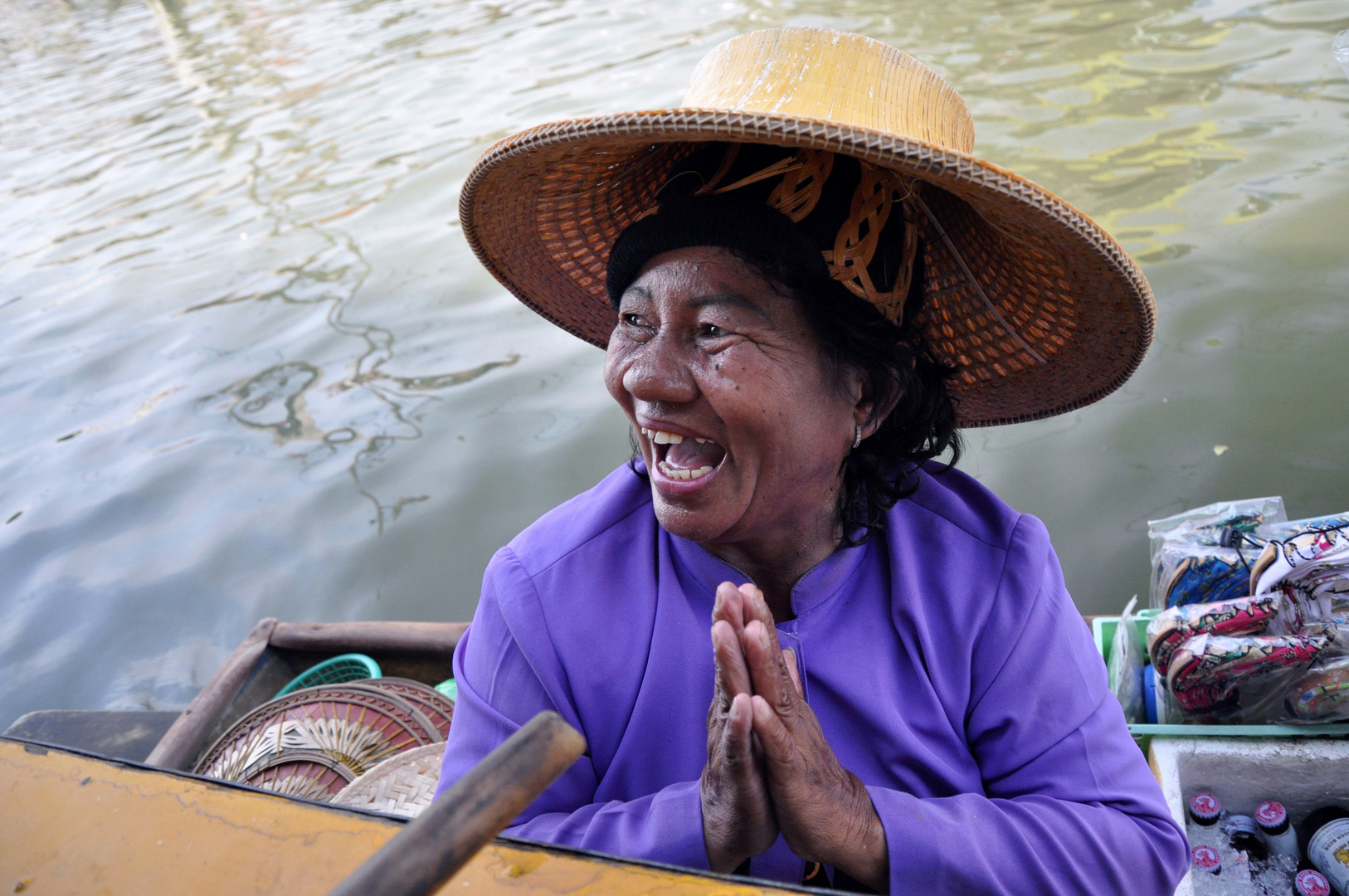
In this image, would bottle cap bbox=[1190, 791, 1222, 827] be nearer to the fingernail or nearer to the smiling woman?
the smiling woman

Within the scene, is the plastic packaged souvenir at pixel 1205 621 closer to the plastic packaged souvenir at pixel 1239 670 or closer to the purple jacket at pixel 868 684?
the plastic packaged souvenir at pixel 1239 670

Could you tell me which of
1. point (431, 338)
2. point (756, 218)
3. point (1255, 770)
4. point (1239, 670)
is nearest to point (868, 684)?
point (756, 218)

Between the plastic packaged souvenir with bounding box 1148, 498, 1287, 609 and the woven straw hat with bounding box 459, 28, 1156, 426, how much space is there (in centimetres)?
89

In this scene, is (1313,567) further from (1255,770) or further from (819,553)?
(819,553)

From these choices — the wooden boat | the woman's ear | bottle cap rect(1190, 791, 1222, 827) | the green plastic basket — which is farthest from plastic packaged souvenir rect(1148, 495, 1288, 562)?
the green plastic basket

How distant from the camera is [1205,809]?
203 cm

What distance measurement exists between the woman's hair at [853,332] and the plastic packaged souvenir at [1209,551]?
3.46ft


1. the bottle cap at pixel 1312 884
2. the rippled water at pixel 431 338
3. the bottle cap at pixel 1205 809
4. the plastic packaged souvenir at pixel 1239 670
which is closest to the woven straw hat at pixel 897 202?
the plastic packaged souvenir at pixel 1239 670

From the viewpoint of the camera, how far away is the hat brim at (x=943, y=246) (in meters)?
1.14

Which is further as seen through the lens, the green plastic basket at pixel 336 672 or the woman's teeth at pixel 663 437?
the green plastic basket at pixel 336 672

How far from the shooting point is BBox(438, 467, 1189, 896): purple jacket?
135 cm

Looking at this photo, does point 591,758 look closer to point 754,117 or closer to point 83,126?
point 754,117

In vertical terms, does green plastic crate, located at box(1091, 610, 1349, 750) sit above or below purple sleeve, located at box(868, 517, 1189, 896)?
below

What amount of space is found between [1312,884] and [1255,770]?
23 cm
